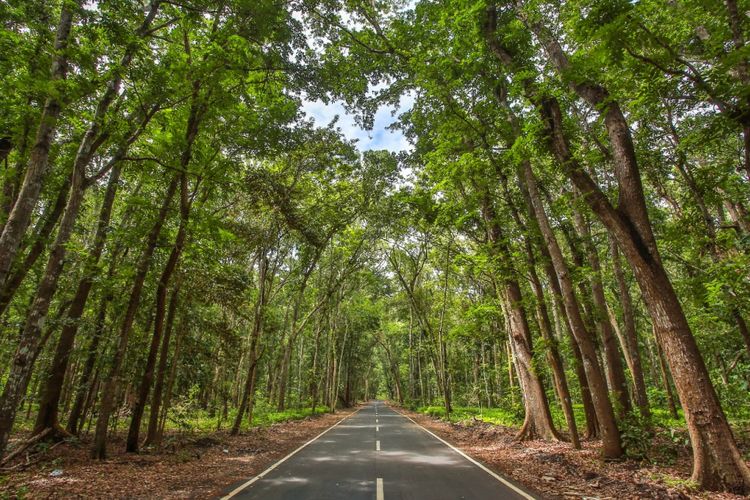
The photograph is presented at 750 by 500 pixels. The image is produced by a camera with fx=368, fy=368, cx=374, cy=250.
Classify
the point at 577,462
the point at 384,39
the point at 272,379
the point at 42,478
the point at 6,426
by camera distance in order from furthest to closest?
the point at 272,379, the point at 384,39, the point at 577,462, the point at 42,478, the point at 6,426

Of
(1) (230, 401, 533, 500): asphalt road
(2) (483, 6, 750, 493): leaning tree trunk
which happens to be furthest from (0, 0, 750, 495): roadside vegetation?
(1) (230, 401, 533, 500): asphalt road

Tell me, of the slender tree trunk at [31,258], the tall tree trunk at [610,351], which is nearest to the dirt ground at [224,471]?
the tall tree trunk at [610,351]

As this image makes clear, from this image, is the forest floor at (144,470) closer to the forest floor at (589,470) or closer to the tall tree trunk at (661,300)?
the forest floor at (589,470)

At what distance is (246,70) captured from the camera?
913 cm

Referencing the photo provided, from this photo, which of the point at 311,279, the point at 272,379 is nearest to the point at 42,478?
the point at 311,279

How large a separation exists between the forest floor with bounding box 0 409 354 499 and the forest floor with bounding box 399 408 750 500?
5992mm

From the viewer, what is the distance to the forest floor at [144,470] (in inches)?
252

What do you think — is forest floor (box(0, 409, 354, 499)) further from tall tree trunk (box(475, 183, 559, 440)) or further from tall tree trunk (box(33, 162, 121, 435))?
tall tree trunk (box(475, 183, 559, 440))

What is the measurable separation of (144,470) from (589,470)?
9.76 metres

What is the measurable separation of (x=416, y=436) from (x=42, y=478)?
39.0 feet

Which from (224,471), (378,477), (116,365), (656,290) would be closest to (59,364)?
(116,365)

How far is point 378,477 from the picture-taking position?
7.62 m

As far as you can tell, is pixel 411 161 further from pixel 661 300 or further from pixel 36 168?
pixel 36 168

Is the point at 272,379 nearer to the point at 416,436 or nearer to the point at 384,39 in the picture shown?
the point at 416,436
